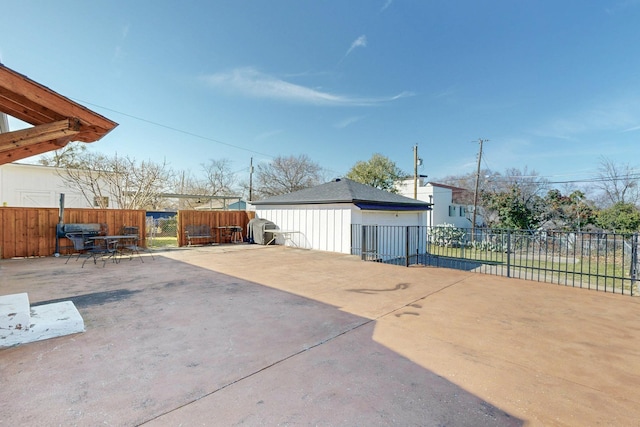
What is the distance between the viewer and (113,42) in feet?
31.6

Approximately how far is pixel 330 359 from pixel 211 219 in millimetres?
11258

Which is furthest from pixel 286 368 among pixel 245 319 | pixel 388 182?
pixel 388 182

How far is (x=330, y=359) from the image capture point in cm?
248

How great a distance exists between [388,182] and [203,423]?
67.8 feet

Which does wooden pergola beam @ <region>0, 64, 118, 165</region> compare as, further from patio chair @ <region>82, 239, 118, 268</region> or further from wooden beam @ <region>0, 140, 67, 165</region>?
patio chair @ <region>82, 239, 118, 268</region>

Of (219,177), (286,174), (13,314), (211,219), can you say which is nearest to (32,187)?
(211,219)

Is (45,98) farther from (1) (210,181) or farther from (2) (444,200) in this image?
(1) (210,181)

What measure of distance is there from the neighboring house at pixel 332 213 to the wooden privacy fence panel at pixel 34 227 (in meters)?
6.41

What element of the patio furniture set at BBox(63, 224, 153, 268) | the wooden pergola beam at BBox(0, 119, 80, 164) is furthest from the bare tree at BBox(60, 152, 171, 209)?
the wooden pergola beam at BBox(0, 119, 80, 164)

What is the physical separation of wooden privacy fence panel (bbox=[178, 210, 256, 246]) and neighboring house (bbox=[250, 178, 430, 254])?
50.0 inches

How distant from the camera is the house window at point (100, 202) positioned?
46.8 ft

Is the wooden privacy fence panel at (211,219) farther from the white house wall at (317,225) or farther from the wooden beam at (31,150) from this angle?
the wooden beam at (31,150)

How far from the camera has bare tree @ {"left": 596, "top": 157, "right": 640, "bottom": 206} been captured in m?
19.7

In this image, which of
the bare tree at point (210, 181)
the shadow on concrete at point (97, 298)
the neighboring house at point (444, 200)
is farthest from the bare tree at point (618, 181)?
the bare tree at point (210, 181)
